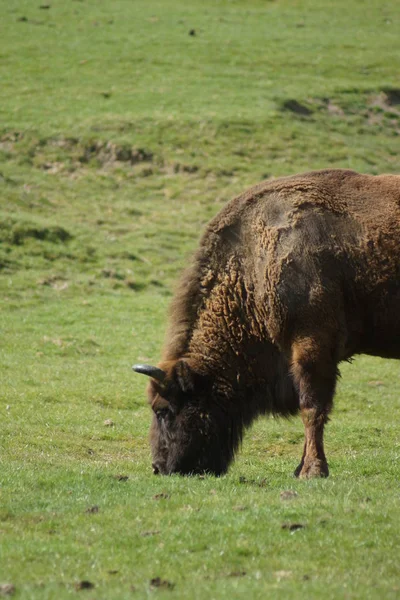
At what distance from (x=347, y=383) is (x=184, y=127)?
1783cm

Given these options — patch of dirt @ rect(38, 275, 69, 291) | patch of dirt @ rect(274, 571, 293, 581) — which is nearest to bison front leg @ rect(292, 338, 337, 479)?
patch of dirt @ rect(274, 571, 293, 581)

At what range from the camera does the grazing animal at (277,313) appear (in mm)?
10086

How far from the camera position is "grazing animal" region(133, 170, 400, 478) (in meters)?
10.1

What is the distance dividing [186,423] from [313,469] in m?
1.52

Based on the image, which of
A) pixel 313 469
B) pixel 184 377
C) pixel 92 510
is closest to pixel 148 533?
pixel 92 510

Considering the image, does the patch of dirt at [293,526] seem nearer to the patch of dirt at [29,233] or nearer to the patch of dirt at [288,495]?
the patch of dirt at [288,495]

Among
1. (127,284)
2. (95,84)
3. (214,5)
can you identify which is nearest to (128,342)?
(127,284)

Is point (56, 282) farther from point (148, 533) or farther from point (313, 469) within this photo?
point (148, 533)

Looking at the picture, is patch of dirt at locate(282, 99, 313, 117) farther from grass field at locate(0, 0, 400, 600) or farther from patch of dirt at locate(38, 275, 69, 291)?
patch of dirt at locate(38, 275, 69, 291)

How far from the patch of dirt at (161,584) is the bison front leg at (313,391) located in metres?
3.72

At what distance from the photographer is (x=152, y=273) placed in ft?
80.2

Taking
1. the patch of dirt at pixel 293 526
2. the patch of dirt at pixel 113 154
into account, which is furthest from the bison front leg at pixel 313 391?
the patch of dirt at pixel 113 154

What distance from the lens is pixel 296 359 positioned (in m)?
10.1

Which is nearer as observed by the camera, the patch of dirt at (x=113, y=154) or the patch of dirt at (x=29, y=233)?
the patch of dirt at (x=29, y=233)
